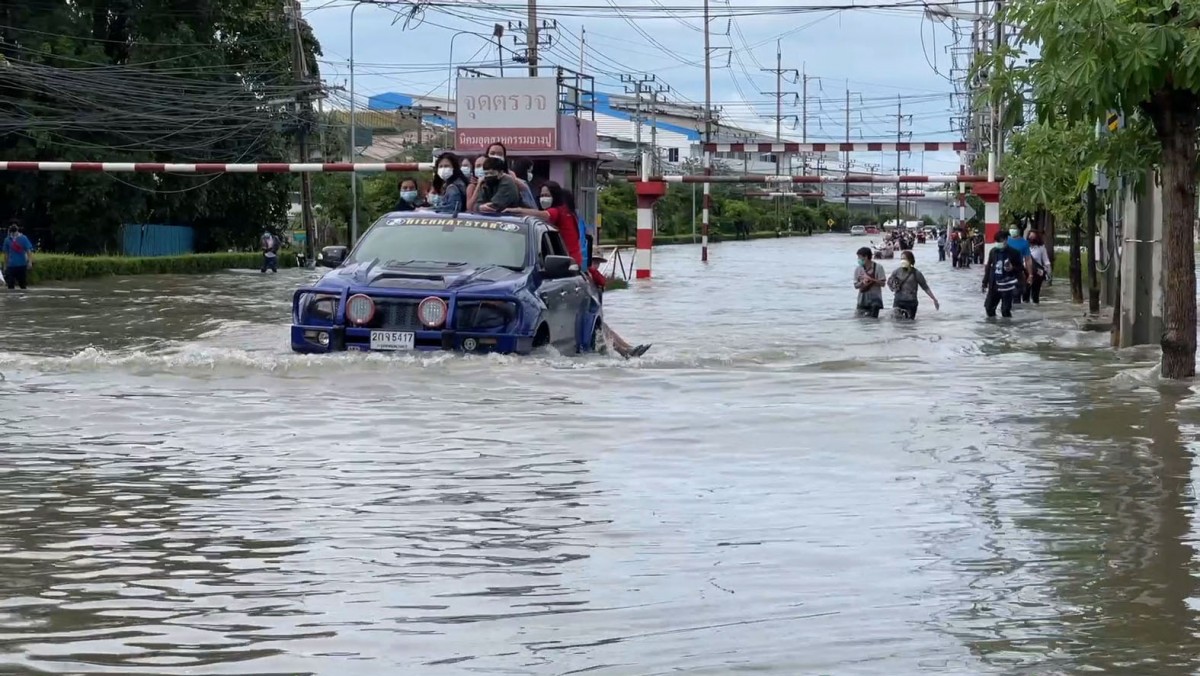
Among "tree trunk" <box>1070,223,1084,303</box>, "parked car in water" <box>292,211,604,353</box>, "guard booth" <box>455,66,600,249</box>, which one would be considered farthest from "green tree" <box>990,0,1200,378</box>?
"guard booth" <box>455,66,600,249</box>

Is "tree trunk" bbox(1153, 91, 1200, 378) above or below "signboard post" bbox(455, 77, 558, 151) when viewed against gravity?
below

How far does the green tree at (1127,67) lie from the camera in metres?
13.4

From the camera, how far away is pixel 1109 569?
6.69m

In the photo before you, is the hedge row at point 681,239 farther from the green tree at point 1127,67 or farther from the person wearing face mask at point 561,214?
the green tree at point 1127,67

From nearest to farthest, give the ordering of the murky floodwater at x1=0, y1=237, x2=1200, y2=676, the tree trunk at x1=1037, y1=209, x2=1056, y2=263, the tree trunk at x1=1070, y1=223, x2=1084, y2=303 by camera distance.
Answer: the murky floodwater at x1=0, y1=237, x2=1200, y2=676, the tree trunk at x1=1070, y1=223, x2=1084, y2=303, the tree trunk at x1=1037, y1=209, x2=1056, y2=263

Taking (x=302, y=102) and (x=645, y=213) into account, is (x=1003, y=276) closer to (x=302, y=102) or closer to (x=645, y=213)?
(x=645, y=213)

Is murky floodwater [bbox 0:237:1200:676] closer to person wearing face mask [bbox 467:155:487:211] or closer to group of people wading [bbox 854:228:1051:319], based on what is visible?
person wearing face mask [bbox 467:155:487:211]

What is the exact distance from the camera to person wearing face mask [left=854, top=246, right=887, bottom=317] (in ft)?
86.7

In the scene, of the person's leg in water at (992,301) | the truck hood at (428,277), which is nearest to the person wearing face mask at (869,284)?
the person's leg in water at (992,301)

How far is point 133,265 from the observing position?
4516 cm

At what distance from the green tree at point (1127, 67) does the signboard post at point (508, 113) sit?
861 inches

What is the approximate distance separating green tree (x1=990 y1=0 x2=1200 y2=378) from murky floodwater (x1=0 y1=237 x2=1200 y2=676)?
2.00m

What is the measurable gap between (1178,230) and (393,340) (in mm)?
6787

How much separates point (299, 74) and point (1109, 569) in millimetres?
51032
